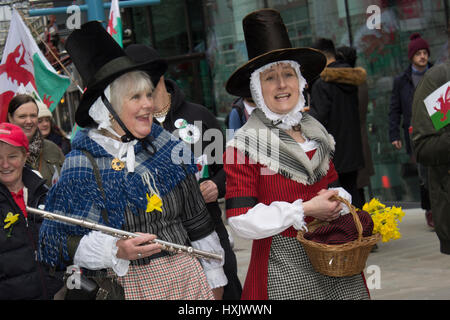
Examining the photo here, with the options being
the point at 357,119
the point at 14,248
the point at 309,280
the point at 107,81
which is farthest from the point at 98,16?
the point at 309,280

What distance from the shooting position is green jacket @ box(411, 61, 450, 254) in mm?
4418

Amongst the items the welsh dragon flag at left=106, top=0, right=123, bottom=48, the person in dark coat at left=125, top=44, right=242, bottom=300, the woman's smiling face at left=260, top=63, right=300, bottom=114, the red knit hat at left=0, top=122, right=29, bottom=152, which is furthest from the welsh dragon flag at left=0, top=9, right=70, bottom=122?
the woman's smiling face at left=260, top=63, right=300, bottom=114

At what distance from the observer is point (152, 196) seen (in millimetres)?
3459

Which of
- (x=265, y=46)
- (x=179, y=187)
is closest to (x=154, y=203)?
(x=179, y=187)

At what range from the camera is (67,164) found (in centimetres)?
351

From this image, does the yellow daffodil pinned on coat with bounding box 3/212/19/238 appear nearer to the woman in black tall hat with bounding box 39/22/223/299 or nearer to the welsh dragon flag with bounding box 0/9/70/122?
the woman in black tall hat with bounding box 39/22/223/299

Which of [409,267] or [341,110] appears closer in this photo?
[409,267]

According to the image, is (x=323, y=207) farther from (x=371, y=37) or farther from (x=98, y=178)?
(x=371, y=37)

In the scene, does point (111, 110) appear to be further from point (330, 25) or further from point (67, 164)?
point (330, 25)

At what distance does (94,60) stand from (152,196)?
78 cm

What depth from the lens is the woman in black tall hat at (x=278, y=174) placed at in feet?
11.6

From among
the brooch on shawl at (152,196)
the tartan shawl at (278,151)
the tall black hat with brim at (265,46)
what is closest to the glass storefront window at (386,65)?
the tall black hat with brim at (265,46)

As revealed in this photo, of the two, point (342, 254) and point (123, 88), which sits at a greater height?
point (123, 88)

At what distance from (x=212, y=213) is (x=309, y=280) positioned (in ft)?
4.95
